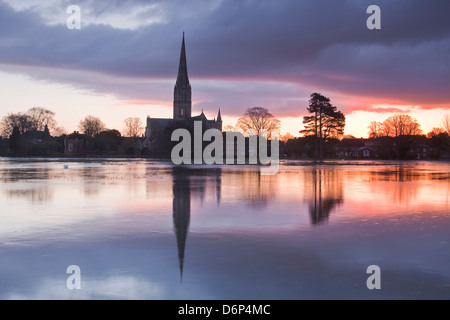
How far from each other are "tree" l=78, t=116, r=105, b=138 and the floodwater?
115 m

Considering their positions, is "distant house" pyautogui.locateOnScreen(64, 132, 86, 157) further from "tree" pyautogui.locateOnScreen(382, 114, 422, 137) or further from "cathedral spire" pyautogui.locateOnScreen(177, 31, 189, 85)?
"tree" pyautogui.locateOnScreen(382, 114, 422, 137)

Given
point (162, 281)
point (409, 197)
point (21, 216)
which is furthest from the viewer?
point (409, 197)

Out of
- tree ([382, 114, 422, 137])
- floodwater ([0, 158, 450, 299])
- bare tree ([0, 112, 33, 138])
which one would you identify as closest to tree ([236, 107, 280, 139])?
tree ([382, 114, 422, 137])

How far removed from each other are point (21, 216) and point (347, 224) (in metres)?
9.80

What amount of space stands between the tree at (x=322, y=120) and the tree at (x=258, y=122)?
15.1 m

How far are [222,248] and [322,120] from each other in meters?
75.4

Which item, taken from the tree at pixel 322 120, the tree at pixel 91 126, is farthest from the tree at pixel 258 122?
the tree at pixel 91 126

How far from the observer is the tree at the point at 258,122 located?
9600 cm

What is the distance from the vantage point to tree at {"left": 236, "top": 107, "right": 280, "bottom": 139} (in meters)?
96.0

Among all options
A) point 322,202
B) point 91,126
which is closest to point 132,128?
point 91,126

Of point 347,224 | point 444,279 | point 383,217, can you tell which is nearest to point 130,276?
point 444,279

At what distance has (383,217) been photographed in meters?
13.3

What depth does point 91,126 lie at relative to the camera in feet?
419
